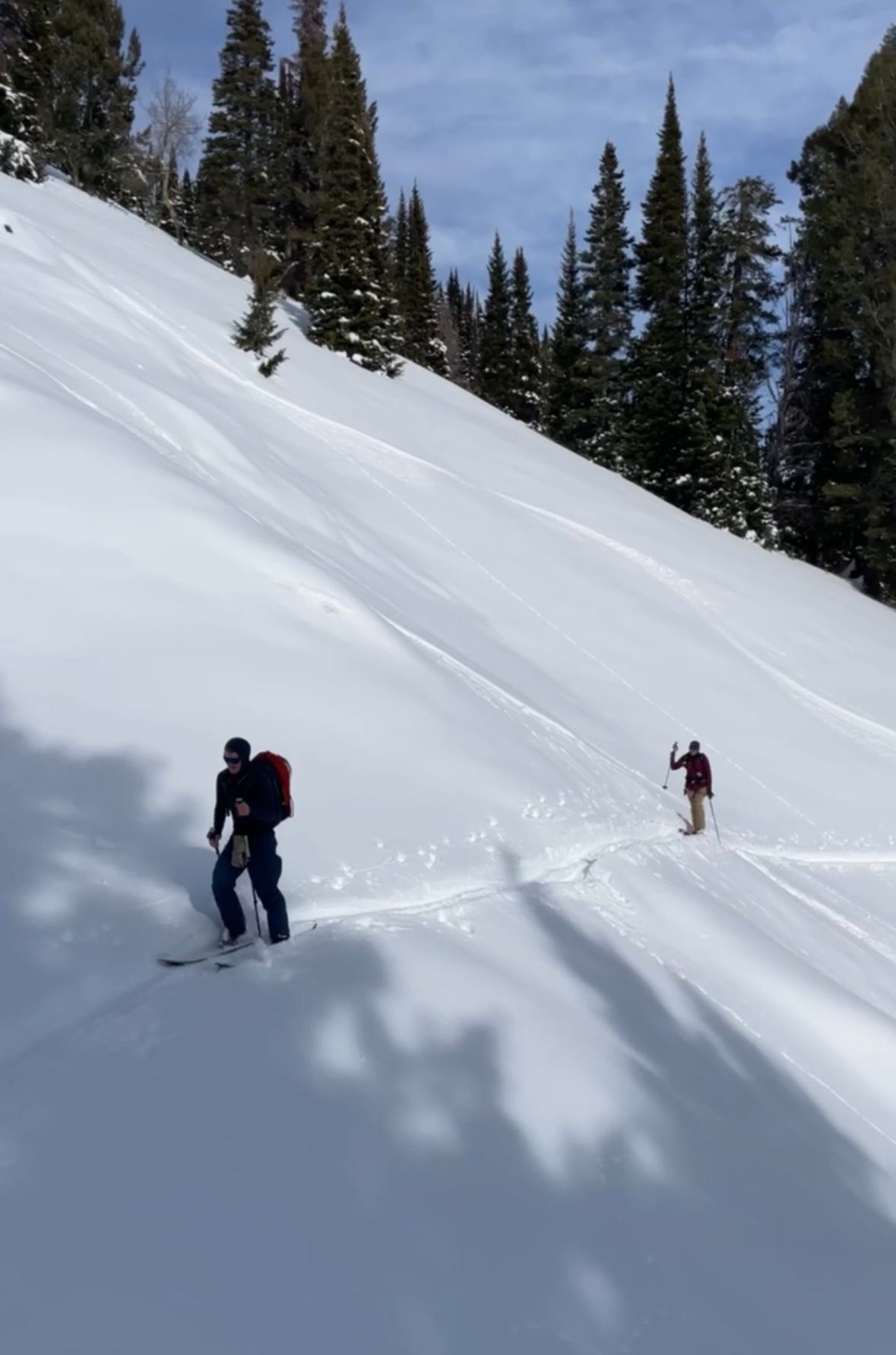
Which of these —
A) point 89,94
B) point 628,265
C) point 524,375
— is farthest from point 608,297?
point 89,94

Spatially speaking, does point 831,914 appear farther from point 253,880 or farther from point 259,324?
point 259,324

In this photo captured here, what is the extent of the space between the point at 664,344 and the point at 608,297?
6.60 meters

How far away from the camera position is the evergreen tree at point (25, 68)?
3384 cm

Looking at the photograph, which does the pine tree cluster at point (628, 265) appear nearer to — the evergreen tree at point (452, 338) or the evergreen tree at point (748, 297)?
the evergreen tree at point (748, 297)

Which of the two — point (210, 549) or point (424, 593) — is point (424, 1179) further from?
point (424, 593)

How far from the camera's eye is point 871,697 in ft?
67.4

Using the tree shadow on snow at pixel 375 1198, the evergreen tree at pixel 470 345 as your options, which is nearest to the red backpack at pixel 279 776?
the tree shadow on snow at pixel 375 1198

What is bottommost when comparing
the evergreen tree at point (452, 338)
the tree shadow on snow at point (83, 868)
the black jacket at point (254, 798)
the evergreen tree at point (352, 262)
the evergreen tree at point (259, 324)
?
the tree shadow on snow at point (83, 868)

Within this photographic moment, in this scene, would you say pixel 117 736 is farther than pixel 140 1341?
Yes

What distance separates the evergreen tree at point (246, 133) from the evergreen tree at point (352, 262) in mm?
9761

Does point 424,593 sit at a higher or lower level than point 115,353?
lower

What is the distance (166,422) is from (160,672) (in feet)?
24.6

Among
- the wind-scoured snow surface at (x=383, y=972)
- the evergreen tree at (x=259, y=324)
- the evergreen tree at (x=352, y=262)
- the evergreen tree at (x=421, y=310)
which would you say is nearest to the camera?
the wind-scoured snow surface at (x=383, y=972)

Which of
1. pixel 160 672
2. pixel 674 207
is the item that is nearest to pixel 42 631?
pixel 160 672
